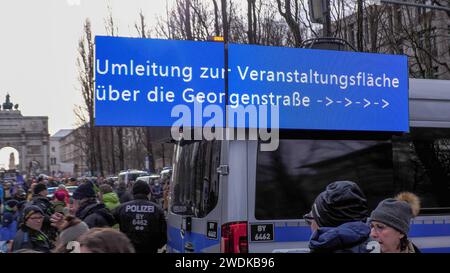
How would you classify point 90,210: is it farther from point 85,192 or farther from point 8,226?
point 8,226

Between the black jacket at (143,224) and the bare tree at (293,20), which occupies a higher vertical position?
the bare tree at (293,20)

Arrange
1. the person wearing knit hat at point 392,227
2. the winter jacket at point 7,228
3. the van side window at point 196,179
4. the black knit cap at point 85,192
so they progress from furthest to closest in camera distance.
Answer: the winter jacket at point 7,228 → the black knit cap at point 85,192 → the van side window at point 196,179 → the person wearing knit hat at point 392,227

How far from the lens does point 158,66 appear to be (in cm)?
497

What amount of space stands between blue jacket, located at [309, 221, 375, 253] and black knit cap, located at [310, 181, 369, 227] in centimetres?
8

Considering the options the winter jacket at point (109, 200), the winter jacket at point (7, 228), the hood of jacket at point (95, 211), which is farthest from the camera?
the winter jacket at point (109, 200)

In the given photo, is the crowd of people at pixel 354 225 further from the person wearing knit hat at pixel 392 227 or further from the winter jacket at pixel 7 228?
the winter jacket at pixel 7 228

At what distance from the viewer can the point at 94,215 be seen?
655cm

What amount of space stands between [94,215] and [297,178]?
2587 mm

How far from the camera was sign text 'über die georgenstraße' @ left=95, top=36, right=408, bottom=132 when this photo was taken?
4.80 metres

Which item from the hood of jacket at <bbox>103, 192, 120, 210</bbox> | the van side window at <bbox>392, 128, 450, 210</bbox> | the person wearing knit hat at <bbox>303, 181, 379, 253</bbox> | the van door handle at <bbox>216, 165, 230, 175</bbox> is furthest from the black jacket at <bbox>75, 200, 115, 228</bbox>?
the person wearing knit hat at <bbox>303, 181, 379, 253</bbox>

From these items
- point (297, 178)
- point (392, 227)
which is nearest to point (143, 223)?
point (297, 178)

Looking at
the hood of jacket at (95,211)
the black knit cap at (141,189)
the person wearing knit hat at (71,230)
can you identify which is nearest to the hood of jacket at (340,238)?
the person wearing knit hat at (71,230)

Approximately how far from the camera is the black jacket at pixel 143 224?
6832 millimetres

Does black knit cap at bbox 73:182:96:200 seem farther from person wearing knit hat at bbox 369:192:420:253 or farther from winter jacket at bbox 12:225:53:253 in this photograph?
person wearing knit hat at bbox 369:192:420:253
